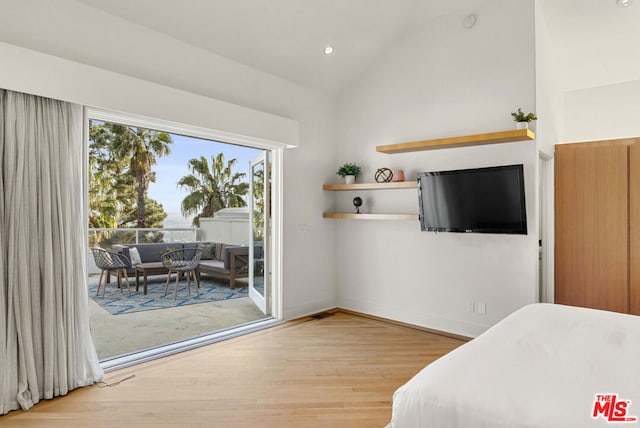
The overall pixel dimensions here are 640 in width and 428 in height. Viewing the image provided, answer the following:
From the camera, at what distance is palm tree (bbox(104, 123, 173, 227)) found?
7641 mm

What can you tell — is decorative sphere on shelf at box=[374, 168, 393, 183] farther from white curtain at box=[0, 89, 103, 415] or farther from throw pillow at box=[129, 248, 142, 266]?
throw pillow at box=[129, 248, 142, 266]

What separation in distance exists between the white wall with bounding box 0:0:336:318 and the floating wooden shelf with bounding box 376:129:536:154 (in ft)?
3.22

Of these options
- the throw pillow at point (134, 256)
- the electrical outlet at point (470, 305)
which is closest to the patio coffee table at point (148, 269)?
the throw pillow at point (134, 256)

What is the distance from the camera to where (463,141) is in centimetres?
366

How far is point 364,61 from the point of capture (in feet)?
15.1

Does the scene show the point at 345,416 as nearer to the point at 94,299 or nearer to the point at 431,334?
the point at 431,334

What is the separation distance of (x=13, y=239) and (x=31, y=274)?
0.25 metres

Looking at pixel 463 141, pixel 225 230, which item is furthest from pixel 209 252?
pixel 463 141

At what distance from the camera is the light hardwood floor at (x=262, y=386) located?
2.33 metres

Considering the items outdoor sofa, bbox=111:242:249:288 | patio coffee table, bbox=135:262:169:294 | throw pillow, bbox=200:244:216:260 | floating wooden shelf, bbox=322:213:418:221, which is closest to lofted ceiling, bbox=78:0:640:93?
floating wooden shelf, bbox=322:213:418:221

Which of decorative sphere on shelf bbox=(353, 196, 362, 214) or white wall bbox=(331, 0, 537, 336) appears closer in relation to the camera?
white wall bbox=(331, 0, 537, 336)

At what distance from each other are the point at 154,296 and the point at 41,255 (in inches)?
134

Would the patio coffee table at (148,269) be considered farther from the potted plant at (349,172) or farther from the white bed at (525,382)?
the white bed at (525,382)

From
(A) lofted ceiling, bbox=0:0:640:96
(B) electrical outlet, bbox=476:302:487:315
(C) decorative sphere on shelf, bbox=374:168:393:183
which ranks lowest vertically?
(B) electrical outlet, bbox=476:302:487:315
